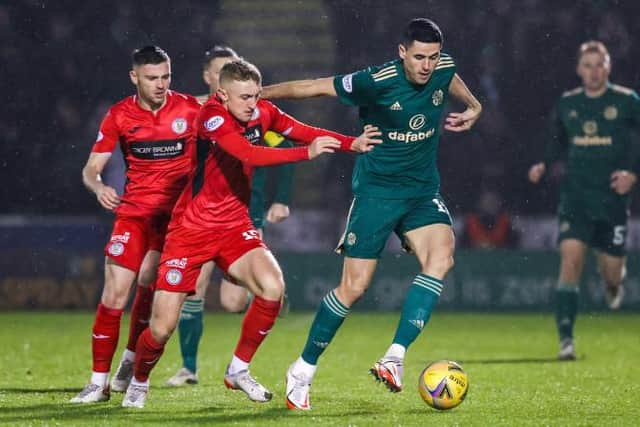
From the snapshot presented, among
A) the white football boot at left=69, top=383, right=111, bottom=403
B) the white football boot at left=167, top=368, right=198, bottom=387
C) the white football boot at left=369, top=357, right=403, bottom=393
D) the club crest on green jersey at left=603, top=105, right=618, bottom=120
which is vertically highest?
the club crest on green jersey at left=603, top=105, right=618, bottom=120

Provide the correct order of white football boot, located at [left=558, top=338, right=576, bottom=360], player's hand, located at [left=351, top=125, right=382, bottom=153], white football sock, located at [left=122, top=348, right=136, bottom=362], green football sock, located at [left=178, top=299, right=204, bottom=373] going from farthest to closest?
white football boot, located at [left=558, top=338, right=576, bottom=360] < green football sock, located at [left=178, top=299, right=204, bottom=373] < white football sock, located at [left=122, top=348, right=136, bottom=362] < player's hand, located at [left=351, top=125, right=382, bottom=153]

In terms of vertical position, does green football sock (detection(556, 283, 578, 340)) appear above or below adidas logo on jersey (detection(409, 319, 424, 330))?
below

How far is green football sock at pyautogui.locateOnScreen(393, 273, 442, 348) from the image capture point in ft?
22.2

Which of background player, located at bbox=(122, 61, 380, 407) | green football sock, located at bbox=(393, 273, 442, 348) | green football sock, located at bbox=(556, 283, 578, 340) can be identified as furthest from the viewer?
green football sock, located at bbox=(556, 283, 578, 340)

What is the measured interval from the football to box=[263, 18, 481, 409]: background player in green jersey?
1.07ft

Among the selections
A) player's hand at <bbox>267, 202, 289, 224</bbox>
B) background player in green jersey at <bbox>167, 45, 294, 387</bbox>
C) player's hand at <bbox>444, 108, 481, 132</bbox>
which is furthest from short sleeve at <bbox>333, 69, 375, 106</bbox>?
player's hand at <bbox>267, 202, 289, 224</bbox>

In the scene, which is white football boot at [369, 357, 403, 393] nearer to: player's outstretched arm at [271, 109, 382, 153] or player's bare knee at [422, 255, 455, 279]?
player's bare knee at [422, 255, 455, 279]

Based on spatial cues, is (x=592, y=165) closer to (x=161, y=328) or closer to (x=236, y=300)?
(x=236, y=300)

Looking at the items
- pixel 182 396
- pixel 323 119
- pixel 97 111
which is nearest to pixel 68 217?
pixel 97 111

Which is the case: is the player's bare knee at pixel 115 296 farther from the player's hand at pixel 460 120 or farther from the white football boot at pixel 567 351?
the white football boot at pixel 567 351

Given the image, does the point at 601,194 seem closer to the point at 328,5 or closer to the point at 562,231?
Result: the point at 562,231

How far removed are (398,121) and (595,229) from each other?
4047 mm

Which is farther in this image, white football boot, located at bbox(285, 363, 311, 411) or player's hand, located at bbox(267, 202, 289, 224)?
player's hand, located at bbox(267, 202, 289, 224)

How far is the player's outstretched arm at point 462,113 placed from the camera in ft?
23.7
